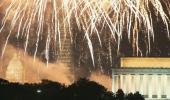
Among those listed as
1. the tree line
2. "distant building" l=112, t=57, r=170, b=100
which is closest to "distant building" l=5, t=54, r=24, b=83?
"distant building" l=112, t=57, r=170, b=100

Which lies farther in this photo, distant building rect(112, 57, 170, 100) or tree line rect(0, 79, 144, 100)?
distant building rect(112, 57, 170, 100)

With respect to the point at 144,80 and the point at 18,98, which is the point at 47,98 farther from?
the point at 144,80

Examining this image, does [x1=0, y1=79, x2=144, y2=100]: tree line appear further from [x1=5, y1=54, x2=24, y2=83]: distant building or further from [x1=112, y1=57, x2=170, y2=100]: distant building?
[x1=5, y1=54, x2=24, y2=83]: distant building

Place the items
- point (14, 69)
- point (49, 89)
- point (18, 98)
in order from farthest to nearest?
point (14, 69)
point (49, 89)
point (18, 98)

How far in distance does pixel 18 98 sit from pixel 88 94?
35.4 ft

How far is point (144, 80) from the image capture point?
175m

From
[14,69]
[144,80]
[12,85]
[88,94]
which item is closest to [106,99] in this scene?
[88,94]

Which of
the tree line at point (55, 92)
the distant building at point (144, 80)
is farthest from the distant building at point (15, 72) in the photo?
the tree line at point (55, 92)

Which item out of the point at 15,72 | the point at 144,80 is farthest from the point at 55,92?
the point at 15,72

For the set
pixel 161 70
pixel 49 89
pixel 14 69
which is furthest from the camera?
pixel 14 69

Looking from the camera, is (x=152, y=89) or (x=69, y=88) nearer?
(x=69, y=88)

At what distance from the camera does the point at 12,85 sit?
122 meters

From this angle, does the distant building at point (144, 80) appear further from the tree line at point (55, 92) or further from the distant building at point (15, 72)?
the tree line at point (55, 92)

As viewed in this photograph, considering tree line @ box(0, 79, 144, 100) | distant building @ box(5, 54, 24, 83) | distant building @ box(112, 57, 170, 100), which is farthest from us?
distant building @ box(5, 54, 24, 83)
